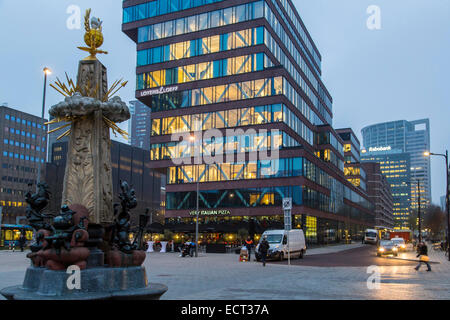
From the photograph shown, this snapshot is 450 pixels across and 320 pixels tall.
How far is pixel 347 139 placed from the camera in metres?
121

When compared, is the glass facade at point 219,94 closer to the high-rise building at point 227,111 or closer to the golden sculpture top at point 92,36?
the high-rise building at point 227,111

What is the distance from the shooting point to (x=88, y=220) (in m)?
11.7

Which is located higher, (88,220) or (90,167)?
(90,167)

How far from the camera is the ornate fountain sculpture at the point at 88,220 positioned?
1035 centimetres

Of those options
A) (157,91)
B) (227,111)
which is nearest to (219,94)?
(227,111)

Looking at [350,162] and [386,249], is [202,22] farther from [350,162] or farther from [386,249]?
[350,162]

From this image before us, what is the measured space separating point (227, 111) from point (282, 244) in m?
32.2

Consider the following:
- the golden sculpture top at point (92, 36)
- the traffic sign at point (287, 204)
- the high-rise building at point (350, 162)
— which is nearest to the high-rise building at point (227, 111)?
the traffic sign at point (287, 204)

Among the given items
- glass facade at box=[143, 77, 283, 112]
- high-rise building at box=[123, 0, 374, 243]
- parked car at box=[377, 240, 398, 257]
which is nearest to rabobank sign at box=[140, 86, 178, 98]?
high-rise building at box=[123, 0, 374, 243]

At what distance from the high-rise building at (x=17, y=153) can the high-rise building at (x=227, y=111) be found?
65.2 meters

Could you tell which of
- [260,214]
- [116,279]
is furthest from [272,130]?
[116,279]

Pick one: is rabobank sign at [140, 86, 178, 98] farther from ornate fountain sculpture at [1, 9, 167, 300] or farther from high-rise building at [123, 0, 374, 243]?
ornate fountain sculpture at [1, 9, 167, 300]

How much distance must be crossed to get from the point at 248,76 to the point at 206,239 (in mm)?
23249
